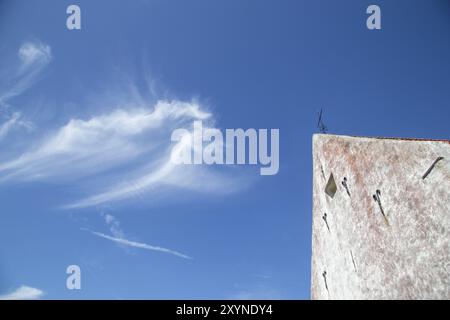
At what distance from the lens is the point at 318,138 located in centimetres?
2648

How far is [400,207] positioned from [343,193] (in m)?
6.11

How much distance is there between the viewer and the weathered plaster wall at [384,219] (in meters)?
13.9

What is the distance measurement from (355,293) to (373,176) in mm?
8091

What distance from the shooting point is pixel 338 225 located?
2289 cm

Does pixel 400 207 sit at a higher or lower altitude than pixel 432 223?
higher

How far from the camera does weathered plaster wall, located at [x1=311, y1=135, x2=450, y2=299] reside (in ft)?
45.6

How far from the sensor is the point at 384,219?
17172mm
